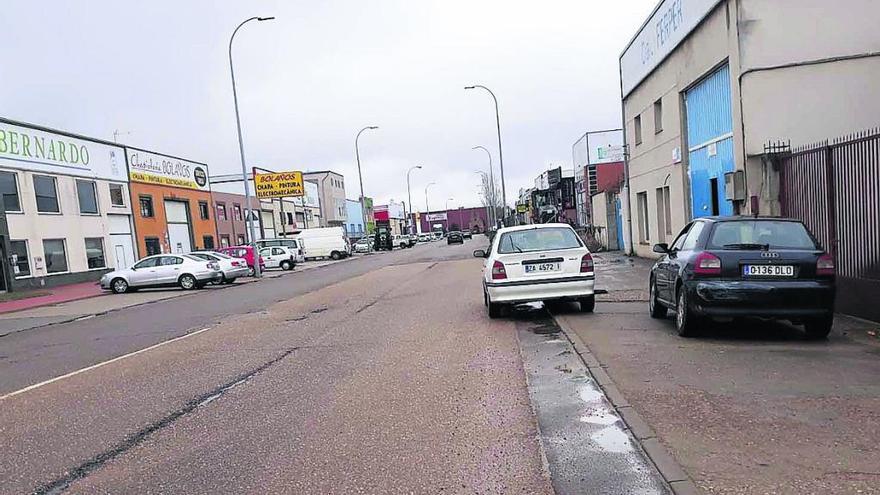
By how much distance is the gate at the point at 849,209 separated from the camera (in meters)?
8.45

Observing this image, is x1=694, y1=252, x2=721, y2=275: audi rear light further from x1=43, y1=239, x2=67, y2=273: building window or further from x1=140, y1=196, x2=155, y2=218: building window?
x1=140, y1=196, x2=155, y2=218: building window

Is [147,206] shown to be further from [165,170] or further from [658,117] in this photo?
[658,117]

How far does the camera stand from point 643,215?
75.8ft

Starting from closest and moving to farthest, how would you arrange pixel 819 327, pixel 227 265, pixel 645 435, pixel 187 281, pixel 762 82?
pixel 645 435
pixel 819 327
pixel 762 82
pixel 187 281
pixel 227 265

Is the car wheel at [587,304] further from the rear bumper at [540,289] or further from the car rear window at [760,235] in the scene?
the car rear window at [760,235]

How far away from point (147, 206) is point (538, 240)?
1286 inches

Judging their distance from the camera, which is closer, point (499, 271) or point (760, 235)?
point (760, 235)

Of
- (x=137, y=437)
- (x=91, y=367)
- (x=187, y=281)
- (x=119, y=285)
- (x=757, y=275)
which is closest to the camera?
(x=137, y=437)

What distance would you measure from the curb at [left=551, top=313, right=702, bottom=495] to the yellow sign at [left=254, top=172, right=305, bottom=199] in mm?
44613

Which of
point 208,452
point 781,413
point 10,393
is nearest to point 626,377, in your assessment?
point 781,413

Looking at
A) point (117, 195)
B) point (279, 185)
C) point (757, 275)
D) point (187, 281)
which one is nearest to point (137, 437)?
point (757, 275)

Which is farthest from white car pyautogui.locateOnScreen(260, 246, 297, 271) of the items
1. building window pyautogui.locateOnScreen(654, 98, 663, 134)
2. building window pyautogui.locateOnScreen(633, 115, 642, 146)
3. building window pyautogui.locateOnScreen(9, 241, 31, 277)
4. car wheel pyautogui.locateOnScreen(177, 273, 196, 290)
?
building window pyautogui.locateOnScreen(654, 98, 663, 134)

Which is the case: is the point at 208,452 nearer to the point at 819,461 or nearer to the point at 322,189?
the point at 819,461

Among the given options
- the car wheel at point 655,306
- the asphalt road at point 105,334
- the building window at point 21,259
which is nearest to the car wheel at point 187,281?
the asphalt road at point 105,334
